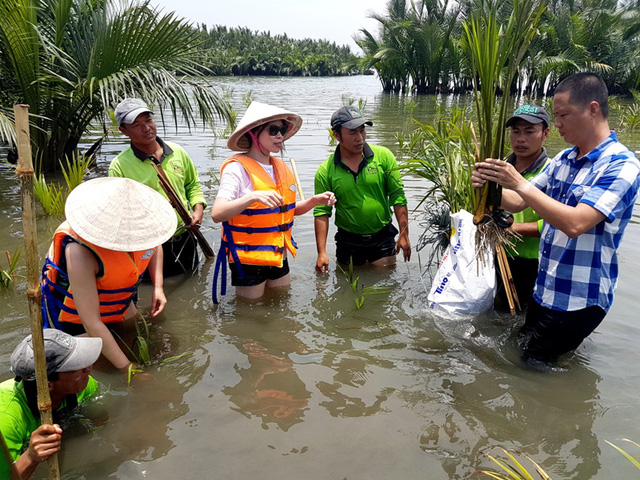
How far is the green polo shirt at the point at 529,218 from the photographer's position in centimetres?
369

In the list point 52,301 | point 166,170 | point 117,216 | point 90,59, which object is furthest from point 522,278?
point 90,59

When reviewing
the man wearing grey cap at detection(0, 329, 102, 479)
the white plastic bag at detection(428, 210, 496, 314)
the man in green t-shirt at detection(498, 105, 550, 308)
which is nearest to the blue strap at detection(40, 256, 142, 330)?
the man wearing grey cap at detection(0, 329, 102, 479)

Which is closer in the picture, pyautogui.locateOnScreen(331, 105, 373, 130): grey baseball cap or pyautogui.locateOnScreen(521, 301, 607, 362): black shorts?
pyautogui.locateOnScreen(521, 301, 607, 362): black shorts

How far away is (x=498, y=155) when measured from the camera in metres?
3.15

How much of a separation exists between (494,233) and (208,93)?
4932mm

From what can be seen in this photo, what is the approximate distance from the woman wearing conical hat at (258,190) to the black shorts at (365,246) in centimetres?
90

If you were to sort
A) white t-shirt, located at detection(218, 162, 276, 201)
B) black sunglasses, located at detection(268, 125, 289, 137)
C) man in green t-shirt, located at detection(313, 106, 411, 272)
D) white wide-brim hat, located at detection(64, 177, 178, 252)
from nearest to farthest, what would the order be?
1. white wide-brim hat, located at detection(64, 177, 178, 252)
2. white t-shirt, located at detection(218, 162, 276, 201)
3. black sunglasses, located at detection(268, 125, 289, 137)
4. man in green t-shirt, located at detection(313, 106, 411, 272)

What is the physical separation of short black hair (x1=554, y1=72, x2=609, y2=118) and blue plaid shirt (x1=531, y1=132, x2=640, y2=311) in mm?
257

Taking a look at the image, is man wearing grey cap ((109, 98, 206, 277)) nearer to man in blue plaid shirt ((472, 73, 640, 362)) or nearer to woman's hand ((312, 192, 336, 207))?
woman's hand ((312, 192, 336, 207))

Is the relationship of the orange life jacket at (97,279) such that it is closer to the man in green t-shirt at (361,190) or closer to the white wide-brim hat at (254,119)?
the white wide-brim hat at (254,119)

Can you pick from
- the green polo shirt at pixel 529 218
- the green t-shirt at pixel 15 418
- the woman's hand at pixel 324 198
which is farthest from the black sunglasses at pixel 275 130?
the green t-shirt at pixel 15 418

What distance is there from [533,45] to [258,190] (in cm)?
2476

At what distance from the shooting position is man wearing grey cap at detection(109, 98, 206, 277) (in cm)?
425

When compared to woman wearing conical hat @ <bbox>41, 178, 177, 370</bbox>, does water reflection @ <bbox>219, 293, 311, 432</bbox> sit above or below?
below
